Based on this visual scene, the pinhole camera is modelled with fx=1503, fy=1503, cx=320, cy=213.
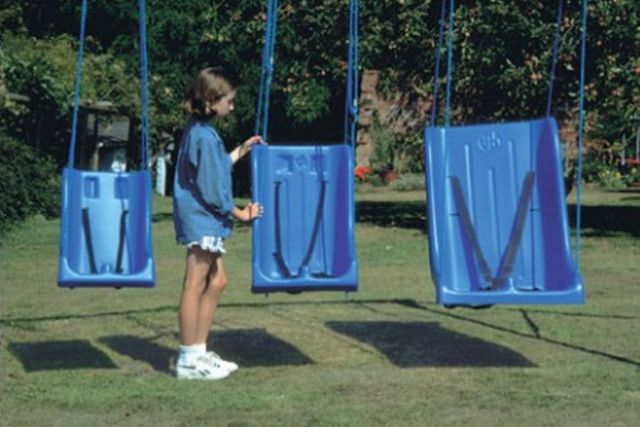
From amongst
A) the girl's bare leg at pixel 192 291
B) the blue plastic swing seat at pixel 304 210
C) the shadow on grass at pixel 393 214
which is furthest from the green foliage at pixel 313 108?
the girl's bare leg at pixel 192 291

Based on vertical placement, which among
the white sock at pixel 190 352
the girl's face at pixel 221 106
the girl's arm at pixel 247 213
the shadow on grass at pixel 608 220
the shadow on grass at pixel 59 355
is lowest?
the shadow on grass at pixel 608 220

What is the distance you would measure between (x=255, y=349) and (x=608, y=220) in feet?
55.1

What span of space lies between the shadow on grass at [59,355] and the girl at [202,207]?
685mm

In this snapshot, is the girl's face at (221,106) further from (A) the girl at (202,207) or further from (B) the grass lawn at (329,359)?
(B) the grass lawn at (329,359)

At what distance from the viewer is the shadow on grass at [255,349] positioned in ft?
28.4

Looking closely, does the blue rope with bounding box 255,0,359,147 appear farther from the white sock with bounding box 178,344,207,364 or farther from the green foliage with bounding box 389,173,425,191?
the green foliage with bounding box 389,173,425,191

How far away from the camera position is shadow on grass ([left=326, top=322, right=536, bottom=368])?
28.3 ft

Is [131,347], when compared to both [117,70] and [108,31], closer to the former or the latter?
[117,70]

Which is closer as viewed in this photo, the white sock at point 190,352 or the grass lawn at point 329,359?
the grass lawn at point 329,359

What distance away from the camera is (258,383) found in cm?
787

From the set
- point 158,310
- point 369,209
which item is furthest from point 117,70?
point 158,310

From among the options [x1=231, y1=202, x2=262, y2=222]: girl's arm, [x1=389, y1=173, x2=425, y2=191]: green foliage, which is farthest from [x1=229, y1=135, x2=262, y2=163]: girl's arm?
[x1=389, y1=173, x2=425, y2=191]: green foliage

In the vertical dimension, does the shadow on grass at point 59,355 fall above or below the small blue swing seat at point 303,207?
below

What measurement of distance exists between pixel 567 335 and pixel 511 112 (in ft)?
41.5
